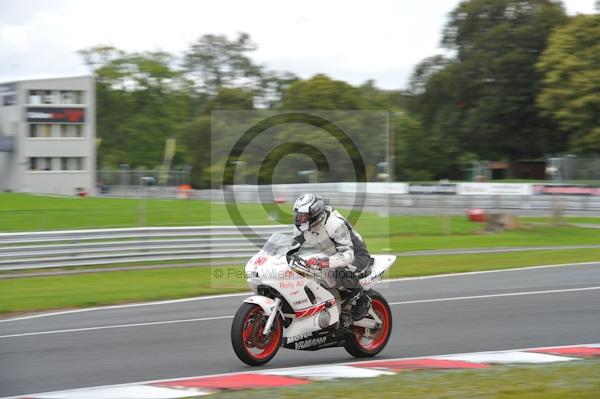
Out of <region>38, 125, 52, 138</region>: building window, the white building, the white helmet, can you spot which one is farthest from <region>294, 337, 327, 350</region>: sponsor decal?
<region>38, 125, 52, 138</region>: building window

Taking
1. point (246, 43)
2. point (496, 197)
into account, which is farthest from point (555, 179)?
point (246, 43)

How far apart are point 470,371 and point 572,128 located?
51.4 m

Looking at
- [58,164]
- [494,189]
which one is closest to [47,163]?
[58,164]

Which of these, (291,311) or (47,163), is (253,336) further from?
(47,163)

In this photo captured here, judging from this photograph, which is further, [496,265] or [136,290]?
[496,265]

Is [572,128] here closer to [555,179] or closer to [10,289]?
[555,179]

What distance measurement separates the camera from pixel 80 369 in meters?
8.02

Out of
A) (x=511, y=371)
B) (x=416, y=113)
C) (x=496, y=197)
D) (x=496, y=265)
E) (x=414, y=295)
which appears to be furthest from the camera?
(x=416, y=113)

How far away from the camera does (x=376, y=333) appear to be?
8945 millimetres

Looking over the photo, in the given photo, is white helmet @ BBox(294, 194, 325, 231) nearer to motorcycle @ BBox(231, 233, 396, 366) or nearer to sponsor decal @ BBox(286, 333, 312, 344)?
motorcycle @ BBox(231, 233, 396, 366)

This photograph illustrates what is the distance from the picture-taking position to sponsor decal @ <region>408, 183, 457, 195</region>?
44.0 metres

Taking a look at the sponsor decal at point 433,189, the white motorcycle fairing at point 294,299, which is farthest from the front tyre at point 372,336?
the sponsor decal at point 433,189

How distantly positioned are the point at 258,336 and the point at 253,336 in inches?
2.6

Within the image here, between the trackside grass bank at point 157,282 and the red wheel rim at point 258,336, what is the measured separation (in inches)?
242
